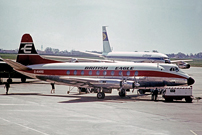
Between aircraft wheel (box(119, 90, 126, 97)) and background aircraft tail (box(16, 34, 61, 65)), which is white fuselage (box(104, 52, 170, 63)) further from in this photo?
aircraft wheel (box(119, 90, 126, 97))

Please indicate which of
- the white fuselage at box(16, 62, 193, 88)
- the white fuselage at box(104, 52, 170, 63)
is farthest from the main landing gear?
the white fuselage at box(104, 52, 170, 63)

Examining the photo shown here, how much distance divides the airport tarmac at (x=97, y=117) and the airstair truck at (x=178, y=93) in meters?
1.05

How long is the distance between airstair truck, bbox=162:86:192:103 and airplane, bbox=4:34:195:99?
2901 millimetres

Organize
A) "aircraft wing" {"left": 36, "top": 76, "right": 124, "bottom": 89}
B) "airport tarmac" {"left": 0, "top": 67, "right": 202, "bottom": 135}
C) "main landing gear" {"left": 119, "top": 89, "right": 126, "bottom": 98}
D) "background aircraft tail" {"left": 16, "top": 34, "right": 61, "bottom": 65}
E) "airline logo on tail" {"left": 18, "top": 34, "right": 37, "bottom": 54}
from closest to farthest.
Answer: "airport tarmac" {"left": 0, "top": 67, "right": 202, "bottom": 135}, "aircraft wing" {"left": 36, "top": 76, "right": 124, "bottom": 89}, "main landing gear" {"left": 119, "top": 89, "right": 126, "bottom": 98}, "background aircraft tail" {"left": 16, "top": 34, "right": 61, "bottom": 65}, "airline logo on tail" {"left": 18, "top": 34, "right": 37, "bottom": 54}

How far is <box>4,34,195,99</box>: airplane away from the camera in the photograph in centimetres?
3741

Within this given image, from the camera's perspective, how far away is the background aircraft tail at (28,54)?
44.7 meters

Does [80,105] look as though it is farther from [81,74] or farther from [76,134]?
[76,134]

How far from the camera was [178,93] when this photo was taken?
35.2 m

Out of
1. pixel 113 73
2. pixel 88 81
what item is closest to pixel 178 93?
pixel 113 73

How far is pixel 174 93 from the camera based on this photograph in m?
35.2

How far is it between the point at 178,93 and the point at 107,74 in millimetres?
8894

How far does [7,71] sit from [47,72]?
1543cm

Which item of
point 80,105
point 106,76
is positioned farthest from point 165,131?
point 106,76

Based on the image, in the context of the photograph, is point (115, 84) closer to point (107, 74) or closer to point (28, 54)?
point (107, 74)
